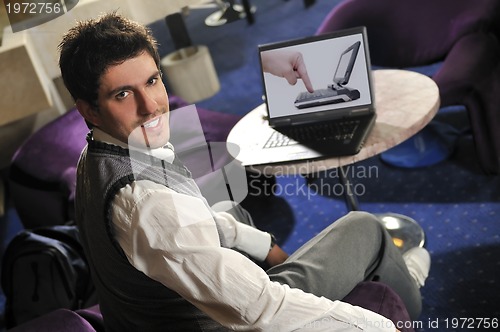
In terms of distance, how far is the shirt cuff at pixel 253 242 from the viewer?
3.56ft

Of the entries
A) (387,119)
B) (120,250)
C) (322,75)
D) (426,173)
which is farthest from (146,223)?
Result: (426,173)

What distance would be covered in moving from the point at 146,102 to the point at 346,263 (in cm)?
53

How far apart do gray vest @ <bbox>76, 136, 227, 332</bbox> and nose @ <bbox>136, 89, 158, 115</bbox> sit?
6cm

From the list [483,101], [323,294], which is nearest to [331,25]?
[483,101]

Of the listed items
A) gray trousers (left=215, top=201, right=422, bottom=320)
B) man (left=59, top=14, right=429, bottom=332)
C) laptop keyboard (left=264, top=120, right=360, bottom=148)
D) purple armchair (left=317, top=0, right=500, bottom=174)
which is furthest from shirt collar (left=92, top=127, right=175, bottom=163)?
purple armchair (left=317, top=0, right=500, bottom=174)

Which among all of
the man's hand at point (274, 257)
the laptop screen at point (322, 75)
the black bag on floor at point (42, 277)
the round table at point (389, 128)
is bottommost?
the black bag on floor at point (42, 277)

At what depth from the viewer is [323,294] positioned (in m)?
0.99

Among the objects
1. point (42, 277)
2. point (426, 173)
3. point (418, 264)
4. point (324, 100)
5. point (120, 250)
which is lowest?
point (426, 173)

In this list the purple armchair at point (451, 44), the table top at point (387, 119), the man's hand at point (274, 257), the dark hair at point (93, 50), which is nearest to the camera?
the dark hair at point (93, 50)

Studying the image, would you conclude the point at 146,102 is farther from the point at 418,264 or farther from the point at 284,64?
the point at 418,264

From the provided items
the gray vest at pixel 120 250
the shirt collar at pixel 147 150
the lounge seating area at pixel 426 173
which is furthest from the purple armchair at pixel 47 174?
the shirt collar at pixel 147 150

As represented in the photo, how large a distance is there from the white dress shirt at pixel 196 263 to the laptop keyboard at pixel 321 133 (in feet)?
1.86

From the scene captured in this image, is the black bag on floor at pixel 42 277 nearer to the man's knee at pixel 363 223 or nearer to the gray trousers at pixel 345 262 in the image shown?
the gray trousers at pixel 345 262

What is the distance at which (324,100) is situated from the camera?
4.30ft
